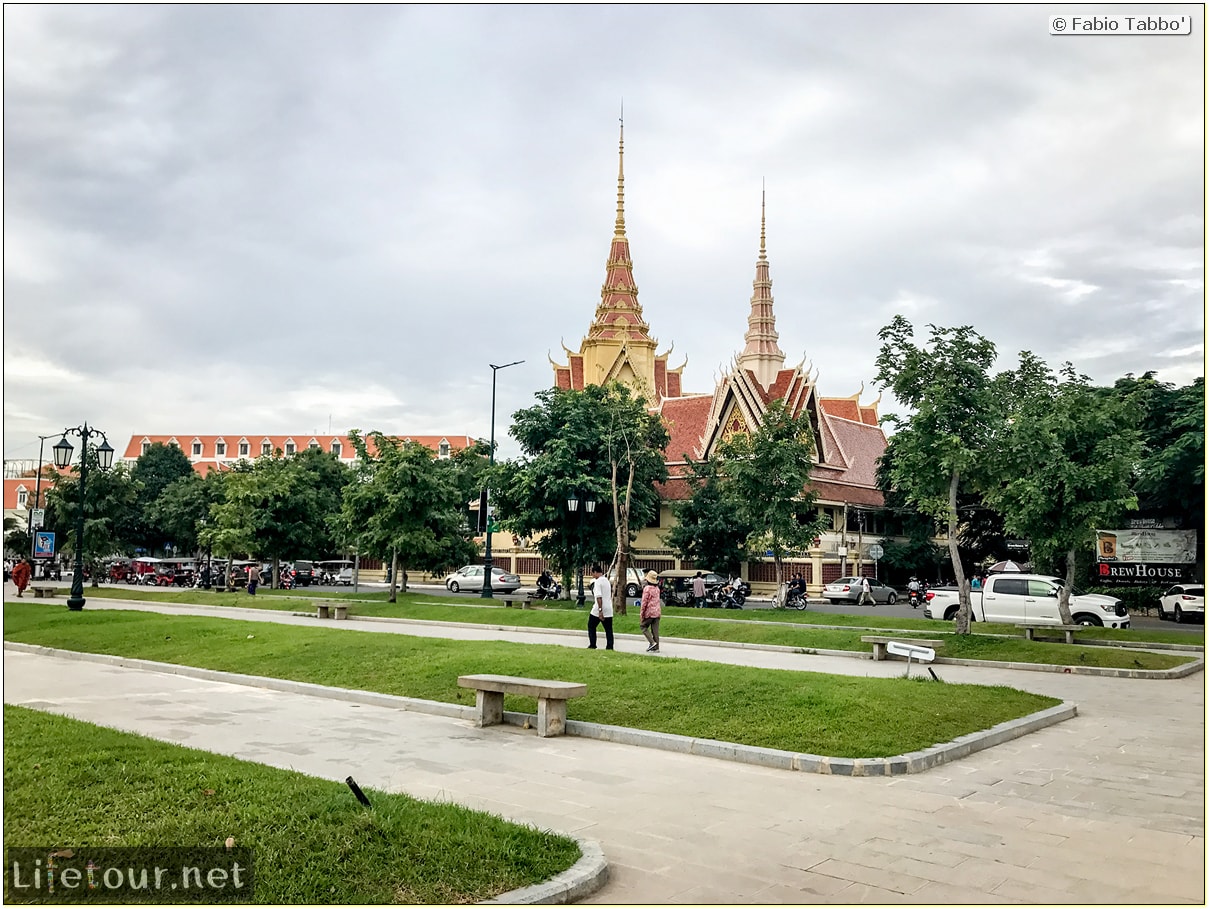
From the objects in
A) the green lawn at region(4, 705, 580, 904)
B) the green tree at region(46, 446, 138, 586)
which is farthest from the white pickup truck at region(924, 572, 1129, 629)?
the green tree at region(46, 446, 138, 586)

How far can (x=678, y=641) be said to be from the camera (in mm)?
23438

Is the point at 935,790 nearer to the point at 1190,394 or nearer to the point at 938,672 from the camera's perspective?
the point at 938,672

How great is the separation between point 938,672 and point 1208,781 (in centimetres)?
1125

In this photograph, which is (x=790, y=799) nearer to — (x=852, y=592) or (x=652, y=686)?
(x=652, y=686)

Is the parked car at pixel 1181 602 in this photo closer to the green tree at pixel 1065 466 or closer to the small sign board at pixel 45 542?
the green tree at pixel 1065 466

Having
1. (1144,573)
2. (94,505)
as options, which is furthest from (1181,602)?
(94,505)

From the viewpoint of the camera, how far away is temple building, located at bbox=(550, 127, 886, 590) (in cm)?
5100

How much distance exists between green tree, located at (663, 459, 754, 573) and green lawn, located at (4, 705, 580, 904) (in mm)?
38559

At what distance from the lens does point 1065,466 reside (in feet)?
69.1

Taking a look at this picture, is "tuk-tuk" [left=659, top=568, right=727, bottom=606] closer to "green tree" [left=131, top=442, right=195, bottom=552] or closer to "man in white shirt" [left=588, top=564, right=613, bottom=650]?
"man in white shirt" [left=588, top=564, right=613, bottom=650]

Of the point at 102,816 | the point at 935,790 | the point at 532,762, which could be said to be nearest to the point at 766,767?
the point at 935,790

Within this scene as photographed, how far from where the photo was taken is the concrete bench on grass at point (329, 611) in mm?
27744

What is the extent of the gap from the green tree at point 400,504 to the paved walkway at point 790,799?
19464 millimetres

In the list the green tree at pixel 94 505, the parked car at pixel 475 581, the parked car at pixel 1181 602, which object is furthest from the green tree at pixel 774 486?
the green tree at pixel 94 505
